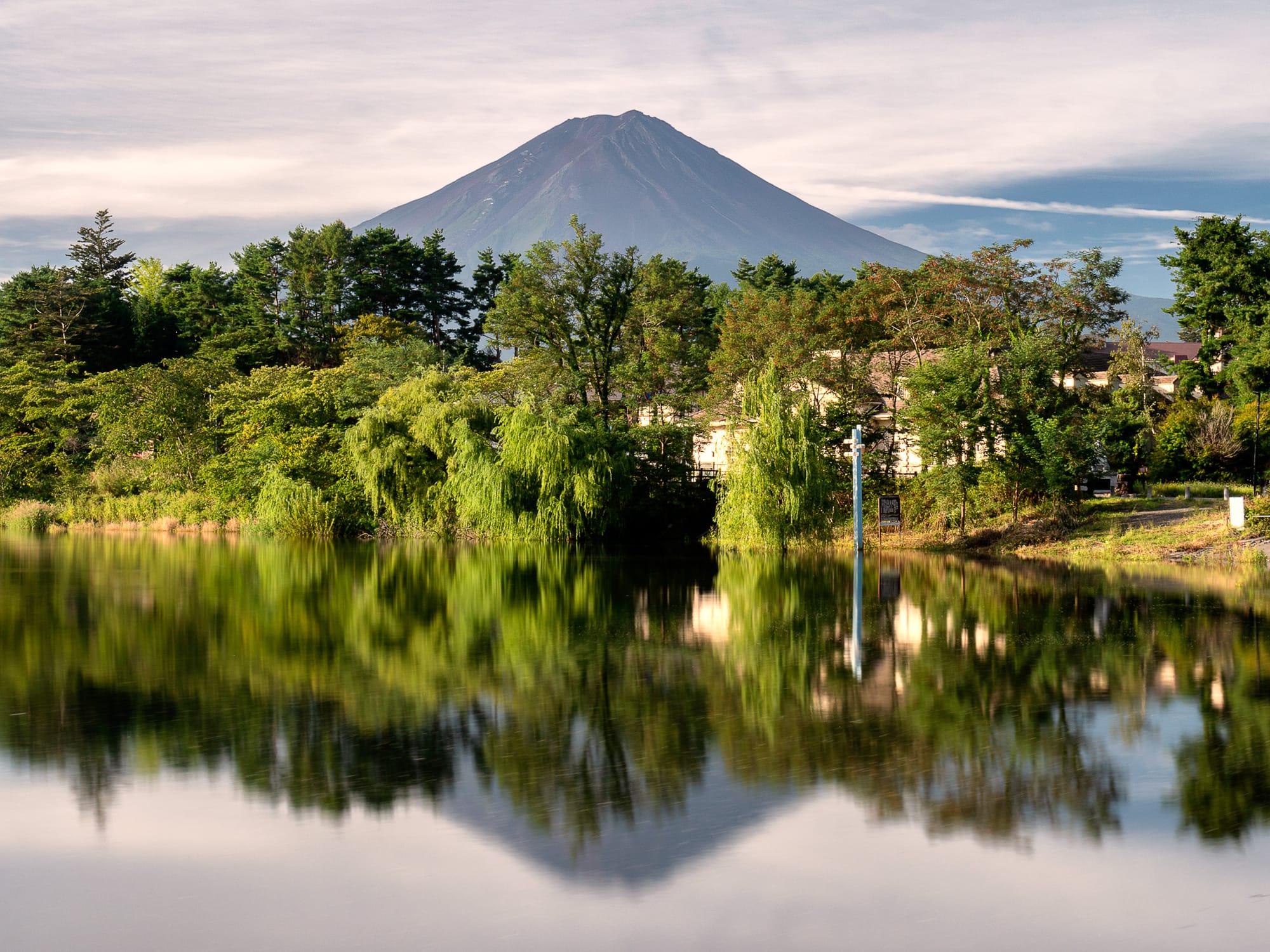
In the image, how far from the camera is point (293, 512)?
1604 inches

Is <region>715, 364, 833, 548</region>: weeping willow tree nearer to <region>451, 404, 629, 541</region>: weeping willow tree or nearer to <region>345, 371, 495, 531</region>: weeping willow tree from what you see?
<region>451, 404, 629, 541</region>: weeping willow tree

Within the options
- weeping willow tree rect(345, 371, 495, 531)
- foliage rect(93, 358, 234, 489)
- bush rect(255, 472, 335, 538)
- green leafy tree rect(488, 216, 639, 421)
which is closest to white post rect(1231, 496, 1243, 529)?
green leafy tree rect(488, 216, 639, 421)

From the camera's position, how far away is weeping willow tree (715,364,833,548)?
32.5 meters

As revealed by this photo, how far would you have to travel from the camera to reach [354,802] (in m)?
8.91

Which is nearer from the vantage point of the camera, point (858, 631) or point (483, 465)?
point (858, 631)

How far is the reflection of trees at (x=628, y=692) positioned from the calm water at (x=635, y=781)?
0.19ft

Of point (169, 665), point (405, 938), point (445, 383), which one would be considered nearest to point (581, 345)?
point (445, 383)

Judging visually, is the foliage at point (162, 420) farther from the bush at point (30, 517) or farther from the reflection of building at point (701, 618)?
the reflection of building at point (701, 618)

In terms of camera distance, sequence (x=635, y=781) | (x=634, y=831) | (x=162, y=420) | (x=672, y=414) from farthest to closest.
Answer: (x=162, y=420)
(x=672, y=414)
(x=635, y=781)
(x=634, y=831)

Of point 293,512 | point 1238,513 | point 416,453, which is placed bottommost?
point 1238,513

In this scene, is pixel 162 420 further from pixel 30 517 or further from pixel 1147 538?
pixel 1147 538

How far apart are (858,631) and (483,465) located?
71.7 feet

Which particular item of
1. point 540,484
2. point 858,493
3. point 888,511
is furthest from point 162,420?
point 888,511

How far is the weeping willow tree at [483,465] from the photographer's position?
3703 cm
